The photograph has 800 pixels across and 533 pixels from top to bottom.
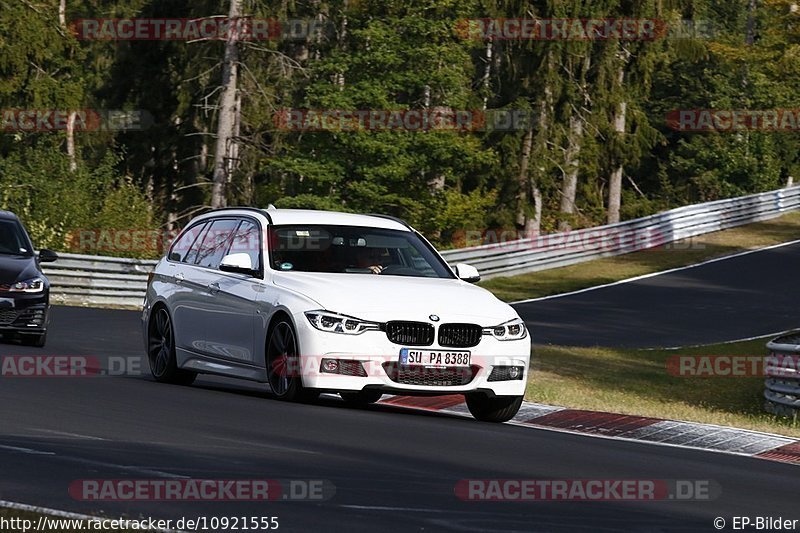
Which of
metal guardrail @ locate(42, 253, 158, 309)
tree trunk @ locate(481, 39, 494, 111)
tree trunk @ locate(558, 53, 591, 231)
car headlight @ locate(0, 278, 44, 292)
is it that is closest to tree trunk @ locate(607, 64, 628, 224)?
tree trunk @ locate(558, 53, 591, 231)

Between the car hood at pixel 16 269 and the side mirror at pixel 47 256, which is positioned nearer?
the car hood at pixel 16 269

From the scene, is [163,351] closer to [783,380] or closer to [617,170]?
[783,380]

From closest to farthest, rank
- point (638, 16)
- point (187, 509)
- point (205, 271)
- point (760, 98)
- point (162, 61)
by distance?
point (187, 509)
point (205, 271)
point (638, 16)
point (162, 61)
point (760, 98)

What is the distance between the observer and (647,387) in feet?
73.2

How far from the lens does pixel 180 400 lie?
44.5 ft

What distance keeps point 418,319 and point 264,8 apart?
3895 cm

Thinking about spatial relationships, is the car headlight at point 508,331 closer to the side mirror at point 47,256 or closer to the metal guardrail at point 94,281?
the side mirror at point 47,256

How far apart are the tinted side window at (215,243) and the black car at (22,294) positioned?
4.46 m

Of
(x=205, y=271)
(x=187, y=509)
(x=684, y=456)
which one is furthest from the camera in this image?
(x=205, y=271)

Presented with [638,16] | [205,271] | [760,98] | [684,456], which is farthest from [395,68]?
[684,456]

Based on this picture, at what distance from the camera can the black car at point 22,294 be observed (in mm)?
19125

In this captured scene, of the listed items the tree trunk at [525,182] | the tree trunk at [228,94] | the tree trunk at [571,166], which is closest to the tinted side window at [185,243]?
the tree trunk at [228,94]

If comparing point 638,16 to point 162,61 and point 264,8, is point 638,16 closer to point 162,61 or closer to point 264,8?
point 264,8

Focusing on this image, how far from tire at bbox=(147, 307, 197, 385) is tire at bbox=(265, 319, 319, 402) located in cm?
203
